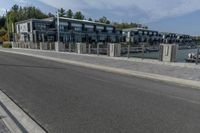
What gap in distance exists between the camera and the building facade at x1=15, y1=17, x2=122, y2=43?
6869 cm

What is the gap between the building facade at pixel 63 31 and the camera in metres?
68.7

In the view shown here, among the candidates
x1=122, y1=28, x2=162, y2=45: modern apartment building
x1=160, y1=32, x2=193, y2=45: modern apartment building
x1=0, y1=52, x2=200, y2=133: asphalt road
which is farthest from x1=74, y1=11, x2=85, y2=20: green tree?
x1=0, y1=52, x2=200, y2=133: asphalt road

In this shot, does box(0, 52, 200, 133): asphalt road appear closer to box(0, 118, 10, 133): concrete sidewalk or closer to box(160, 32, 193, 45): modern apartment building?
box(0, 118, 10, 133): concrete sidewalk

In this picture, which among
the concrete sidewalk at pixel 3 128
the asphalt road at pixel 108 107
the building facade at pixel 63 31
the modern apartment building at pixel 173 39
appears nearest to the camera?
the concrete sidewalk at pixel 3 128

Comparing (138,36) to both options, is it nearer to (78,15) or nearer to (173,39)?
(173,39)

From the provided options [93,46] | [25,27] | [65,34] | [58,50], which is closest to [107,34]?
[65,34]

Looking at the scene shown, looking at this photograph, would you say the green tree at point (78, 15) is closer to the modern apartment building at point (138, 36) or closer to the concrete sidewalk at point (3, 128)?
the modern apartment building at point (138, 36)

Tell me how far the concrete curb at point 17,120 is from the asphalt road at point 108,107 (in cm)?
19

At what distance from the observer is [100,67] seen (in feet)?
51.1

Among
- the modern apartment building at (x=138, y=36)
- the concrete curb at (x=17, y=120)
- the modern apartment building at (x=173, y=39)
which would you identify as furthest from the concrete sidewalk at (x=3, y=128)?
the modern apartment building at (x=138, y=36)

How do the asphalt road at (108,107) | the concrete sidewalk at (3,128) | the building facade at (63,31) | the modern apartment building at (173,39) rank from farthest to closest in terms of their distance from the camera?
the modern apartment building at (173,39), the building facade at (63,31), the asphalt road at (108,107), the concrete sidewalk at (3,128)

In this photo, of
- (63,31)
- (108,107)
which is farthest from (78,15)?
(108,107)

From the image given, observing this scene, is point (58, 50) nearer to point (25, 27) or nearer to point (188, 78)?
point (188, 78)

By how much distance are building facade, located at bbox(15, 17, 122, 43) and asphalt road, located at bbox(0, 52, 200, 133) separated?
177 ft
